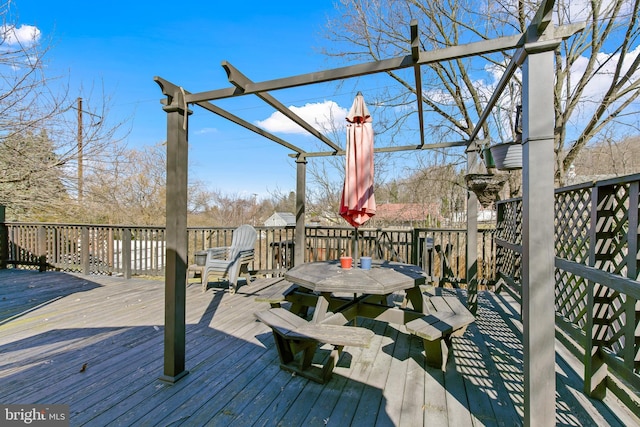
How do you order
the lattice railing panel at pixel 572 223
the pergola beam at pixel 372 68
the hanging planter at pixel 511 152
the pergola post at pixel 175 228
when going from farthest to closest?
the lattice railing panel at pixel 572 223 → the hanging planter at pixel 511 152 → the pergola post at pixel 175 228 → the pergola beam at pixel 372 68

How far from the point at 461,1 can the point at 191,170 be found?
43.6ft

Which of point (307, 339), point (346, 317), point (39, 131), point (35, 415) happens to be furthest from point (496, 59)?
point (39, 131)

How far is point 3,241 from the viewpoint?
20.7 feet

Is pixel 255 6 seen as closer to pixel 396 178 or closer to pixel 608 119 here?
pixel 396 178

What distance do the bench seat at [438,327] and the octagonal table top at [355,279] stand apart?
10.6 inches

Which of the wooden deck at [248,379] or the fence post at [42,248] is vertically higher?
the fence post at [42,248]

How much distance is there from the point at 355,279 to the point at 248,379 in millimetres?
1040

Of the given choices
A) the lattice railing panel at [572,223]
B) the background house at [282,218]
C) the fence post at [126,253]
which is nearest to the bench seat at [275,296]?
the lattice railing panel at [572,223]

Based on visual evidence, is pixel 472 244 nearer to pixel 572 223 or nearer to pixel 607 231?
pixel 572 223

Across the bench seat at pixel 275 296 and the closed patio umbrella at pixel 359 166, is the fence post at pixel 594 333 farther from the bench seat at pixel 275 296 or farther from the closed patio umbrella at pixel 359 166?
the bench seat at pixel 275 296

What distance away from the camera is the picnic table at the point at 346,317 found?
6.57 ft

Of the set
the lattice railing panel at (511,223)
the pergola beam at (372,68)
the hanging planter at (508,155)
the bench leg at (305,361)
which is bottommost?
the bench leg at (305,361)

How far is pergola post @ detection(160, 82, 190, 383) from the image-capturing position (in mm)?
2107

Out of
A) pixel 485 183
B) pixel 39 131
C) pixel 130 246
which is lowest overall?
pixel 130 246
